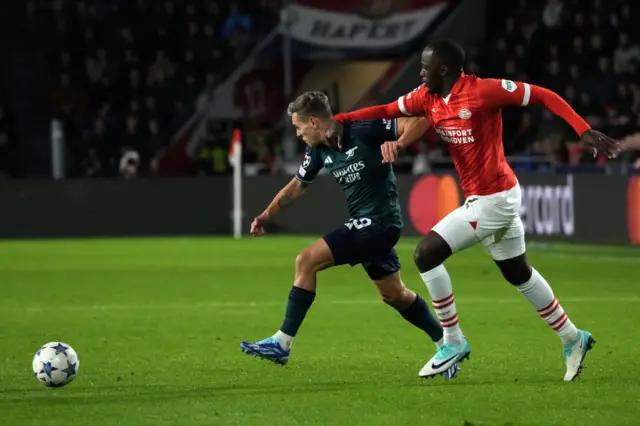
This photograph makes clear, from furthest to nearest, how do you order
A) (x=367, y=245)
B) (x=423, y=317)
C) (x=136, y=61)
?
(x=136, y=61) → (x=423, y=317) → (x=367, y=245)

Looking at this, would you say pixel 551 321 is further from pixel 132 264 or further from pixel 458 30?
pixel 458 30

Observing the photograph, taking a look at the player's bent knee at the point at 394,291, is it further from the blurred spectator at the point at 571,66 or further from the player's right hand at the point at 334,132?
the blurred spectator at the point at 571,66

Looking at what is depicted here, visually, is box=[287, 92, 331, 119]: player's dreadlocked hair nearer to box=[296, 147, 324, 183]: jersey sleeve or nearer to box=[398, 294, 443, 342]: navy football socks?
box=[296, 147, 324, 183]: jersey sleeve

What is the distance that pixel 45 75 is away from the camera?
100 feet

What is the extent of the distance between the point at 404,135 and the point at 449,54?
0.52 metres

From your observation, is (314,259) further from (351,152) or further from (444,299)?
(444,299)

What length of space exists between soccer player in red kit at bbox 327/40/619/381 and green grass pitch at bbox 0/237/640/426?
283 millimetres

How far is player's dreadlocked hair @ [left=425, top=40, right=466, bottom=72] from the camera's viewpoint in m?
7.70

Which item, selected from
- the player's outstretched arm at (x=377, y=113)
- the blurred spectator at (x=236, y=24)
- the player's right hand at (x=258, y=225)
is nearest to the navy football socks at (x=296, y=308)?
the player's right hand at (x=258, y=225)

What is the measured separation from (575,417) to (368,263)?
210 centimetres

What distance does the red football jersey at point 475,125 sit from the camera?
7.68 metres

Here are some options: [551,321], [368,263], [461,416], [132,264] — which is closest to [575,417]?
[461,416]

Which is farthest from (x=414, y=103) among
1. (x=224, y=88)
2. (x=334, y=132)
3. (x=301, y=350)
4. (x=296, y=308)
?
(x=224, y=88)

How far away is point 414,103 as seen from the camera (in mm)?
7910
